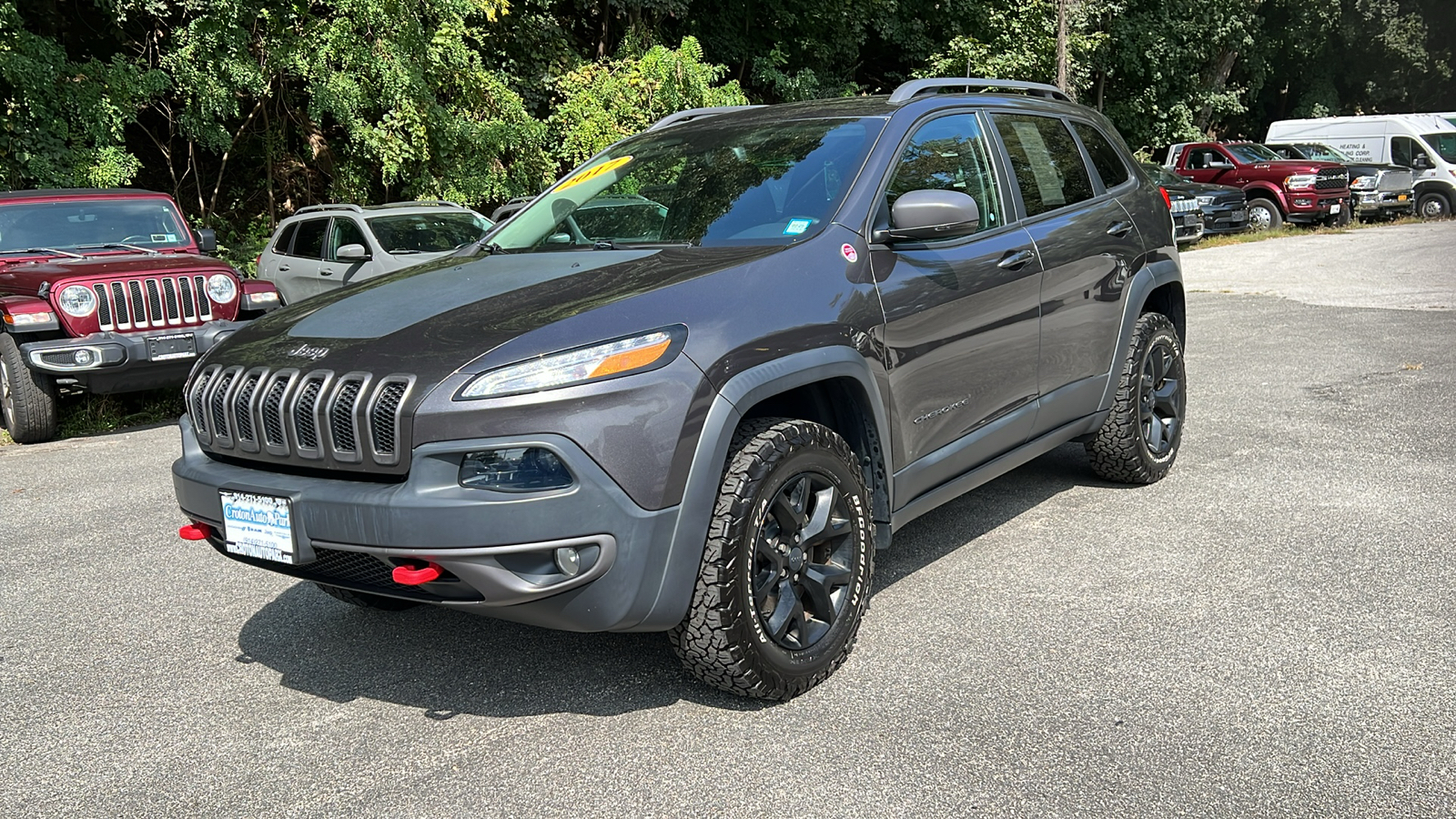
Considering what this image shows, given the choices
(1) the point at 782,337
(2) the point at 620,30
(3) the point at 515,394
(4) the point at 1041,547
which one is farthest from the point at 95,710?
(2) the point at 620,30

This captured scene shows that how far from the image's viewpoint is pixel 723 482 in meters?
3.26

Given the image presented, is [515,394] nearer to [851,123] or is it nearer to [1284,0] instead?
[851,123]

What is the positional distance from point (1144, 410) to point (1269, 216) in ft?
68.2

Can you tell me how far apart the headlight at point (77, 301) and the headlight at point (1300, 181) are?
21.9 meters

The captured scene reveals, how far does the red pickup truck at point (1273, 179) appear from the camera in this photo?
23469 millimetres

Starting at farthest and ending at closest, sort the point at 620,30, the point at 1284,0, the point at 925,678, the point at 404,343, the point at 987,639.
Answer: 1. the point at 1284,0
2. the point at 620,30
3. the point at 987,639
4. the point at 925,678
5. the point at 404,343

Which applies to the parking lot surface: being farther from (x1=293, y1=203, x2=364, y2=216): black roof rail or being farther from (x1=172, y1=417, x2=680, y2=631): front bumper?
(x1=293, y1=203, x2=364, y2=216): black roof rail

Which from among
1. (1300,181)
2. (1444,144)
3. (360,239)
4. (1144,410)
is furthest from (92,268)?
(1444,144)

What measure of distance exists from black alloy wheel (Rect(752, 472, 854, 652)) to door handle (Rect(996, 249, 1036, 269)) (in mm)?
1377

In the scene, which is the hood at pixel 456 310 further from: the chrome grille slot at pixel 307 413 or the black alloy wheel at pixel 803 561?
the black alloy wheel at pixel 803 561

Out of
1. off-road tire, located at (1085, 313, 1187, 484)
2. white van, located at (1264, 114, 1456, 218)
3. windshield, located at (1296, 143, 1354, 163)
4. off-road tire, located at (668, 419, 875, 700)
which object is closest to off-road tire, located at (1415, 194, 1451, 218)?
white van, located at (1264, 114, 1456, 218)

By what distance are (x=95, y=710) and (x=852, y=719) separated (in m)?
2.30

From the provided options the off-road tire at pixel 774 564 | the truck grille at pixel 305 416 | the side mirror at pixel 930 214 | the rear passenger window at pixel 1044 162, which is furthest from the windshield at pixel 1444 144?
the truck grille at pixel 305 416

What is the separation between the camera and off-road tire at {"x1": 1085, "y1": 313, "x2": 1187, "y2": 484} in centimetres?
542
